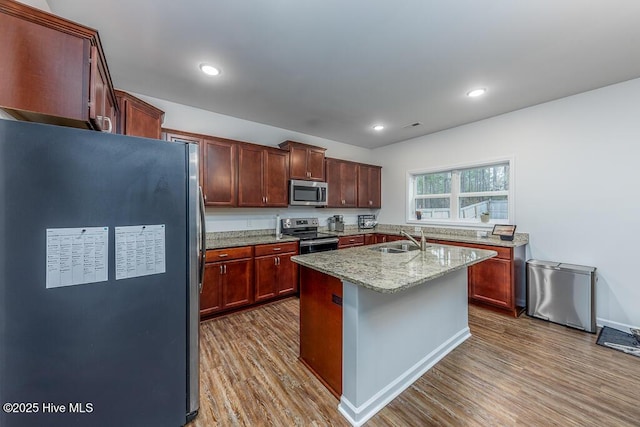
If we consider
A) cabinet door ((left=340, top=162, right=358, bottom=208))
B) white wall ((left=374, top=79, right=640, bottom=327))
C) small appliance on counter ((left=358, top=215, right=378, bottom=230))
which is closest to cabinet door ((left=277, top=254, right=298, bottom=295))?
cabinet door ((left=340, top=162, right=358, bottom=208))

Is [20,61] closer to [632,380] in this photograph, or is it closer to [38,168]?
[38,168]

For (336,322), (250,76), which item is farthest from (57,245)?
(250,76)

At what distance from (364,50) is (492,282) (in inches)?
125

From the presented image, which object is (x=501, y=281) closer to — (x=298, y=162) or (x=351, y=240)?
(x=351, y=240)

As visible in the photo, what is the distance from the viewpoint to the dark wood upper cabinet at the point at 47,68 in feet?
3.52

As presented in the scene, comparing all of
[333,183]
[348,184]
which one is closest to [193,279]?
[333,183]

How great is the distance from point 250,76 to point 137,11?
3.21 feet

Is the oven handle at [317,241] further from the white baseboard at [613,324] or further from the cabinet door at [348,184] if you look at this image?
the white baseboard at [613,324]

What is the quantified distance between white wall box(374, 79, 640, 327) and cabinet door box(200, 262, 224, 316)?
4.13 metres

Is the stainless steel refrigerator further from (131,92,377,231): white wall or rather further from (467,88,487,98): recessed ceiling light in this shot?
(467,88,487,98): recessed ceiling light

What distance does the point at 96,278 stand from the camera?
121 centimetres

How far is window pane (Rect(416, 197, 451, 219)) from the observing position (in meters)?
4.32

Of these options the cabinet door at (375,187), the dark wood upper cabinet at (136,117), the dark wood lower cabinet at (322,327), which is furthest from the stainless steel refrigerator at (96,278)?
the cabinet door at (375,187)

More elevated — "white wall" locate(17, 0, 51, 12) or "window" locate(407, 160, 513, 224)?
"white wall" locate(17, 0, 51, 12)
